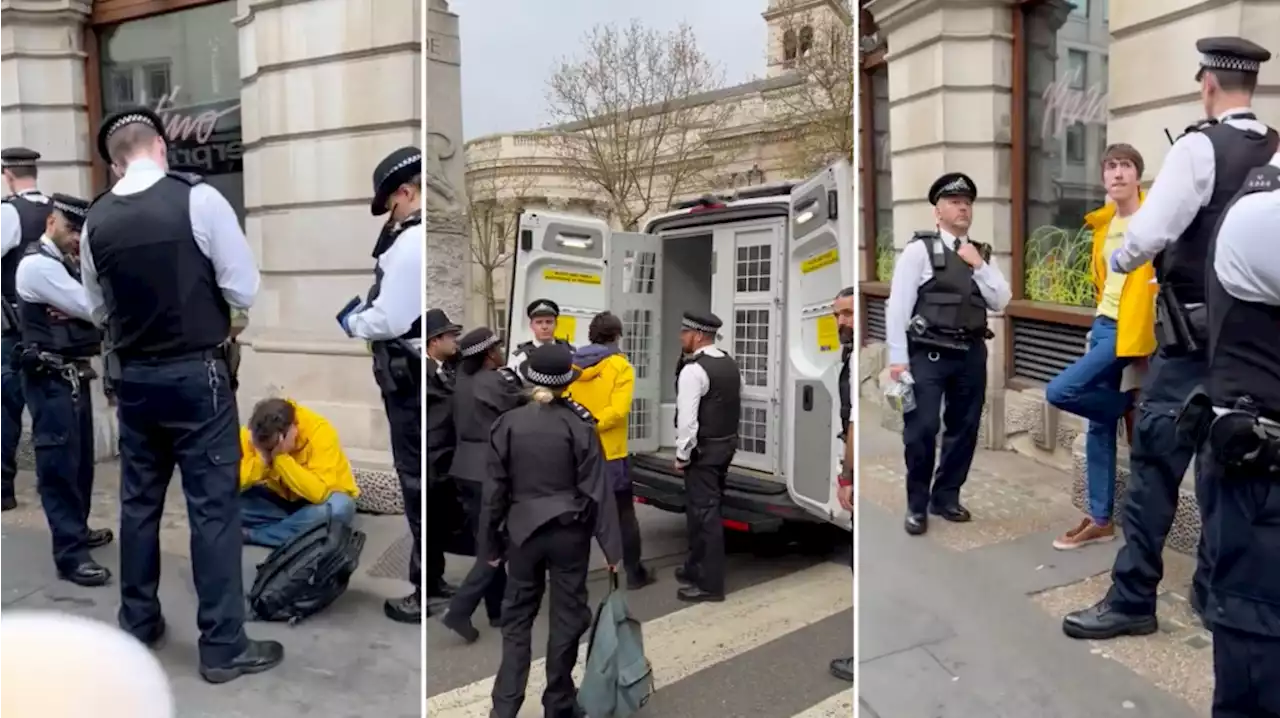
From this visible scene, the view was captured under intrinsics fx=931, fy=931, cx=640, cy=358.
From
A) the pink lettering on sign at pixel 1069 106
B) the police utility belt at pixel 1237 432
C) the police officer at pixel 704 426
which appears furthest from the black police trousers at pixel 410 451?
the police utility belt at pixel 1237 432

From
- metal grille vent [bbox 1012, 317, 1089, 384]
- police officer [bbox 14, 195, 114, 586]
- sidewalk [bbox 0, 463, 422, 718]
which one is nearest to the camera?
metal grille vent [bbox 1012, 317, 1089, 384]

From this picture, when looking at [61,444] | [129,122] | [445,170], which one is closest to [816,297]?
[445,170]

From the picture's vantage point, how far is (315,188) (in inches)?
83.3

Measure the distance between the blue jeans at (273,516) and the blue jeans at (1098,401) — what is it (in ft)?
5.25

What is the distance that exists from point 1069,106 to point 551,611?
50.6 inches

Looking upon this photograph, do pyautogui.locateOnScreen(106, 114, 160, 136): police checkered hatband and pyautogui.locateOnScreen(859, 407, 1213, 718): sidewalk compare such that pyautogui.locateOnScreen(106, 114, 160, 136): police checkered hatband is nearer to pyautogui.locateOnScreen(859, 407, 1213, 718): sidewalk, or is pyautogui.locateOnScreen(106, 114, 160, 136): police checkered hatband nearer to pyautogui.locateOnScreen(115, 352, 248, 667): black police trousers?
pyautogui.locateOnScreen(115, 352, 248, 667): black police trousers

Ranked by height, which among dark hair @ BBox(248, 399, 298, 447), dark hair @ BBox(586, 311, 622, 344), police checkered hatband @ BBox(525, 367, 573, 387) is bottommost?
dark hair @ BBox(248, 399, 298, 447)

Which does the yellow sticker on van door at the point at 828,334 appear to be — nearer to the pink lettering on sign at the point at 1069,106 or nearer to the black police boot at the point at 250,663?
the pink lettering on sign at the point at 1069,106

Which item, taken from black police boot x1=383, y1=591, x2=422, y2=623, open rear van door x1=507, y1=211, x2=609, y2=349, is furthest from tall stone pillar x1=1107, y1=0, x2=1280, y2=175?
black police boot x1=383, y1=591, x2=422, y2=623

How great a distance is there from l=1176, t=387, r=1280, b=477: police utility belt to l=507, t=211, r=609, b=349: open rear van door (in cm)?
99

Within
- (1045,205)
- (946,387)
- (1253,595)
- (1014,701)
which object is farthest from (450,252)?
(1253,595)

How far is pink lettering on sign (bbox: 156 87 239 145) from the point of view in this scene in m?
2.19

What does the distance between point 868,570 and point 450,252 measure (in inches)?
38.4

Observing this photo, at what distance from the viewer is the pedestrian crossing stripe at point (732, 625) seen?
1.71 metres
